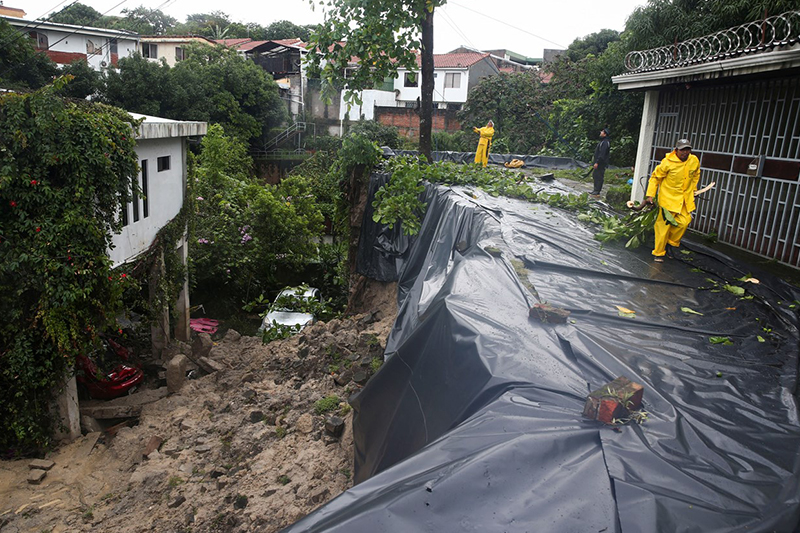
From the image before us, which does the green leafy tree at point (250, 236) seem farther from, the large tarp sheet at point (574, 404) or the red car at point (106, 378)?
the large tarp sheet at point (574, 404)

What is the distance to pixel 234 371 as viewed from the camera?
10594mm

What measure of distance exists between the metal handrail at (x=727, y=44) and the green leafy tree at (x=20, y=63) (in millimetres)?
17717

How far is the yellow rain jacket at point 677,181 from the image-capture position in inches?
279

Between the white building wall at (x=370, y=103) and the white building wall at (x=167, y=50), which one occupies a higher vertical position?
the white building wall at (x=167, y=50)

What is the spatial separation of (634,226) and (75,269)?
763 centimetres

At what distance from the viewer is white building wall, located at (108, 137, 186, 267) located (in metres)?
10.1

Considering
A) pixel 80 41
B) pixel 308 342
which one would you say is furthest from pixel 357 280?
pixel 80 41

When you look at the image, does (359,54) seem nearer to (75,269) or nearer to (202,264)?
(75,269)

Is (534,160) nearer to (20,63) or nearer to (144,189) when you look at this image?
(144,189)

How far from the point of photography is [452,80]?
119ft

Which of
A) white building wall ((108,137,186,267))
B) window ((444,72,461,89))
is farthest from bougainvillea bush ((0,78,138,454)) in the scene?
window ((444,72,461,89))

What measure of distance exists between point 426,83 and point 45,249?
8.09 metres

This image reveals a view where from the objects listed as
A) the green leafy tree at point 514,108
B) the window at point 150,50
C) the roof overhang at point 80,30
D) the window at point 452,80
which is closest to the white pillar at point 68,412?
the green leafy tree at point 514,108

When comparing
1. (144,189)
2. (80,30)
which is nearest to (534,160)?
(144,189)
